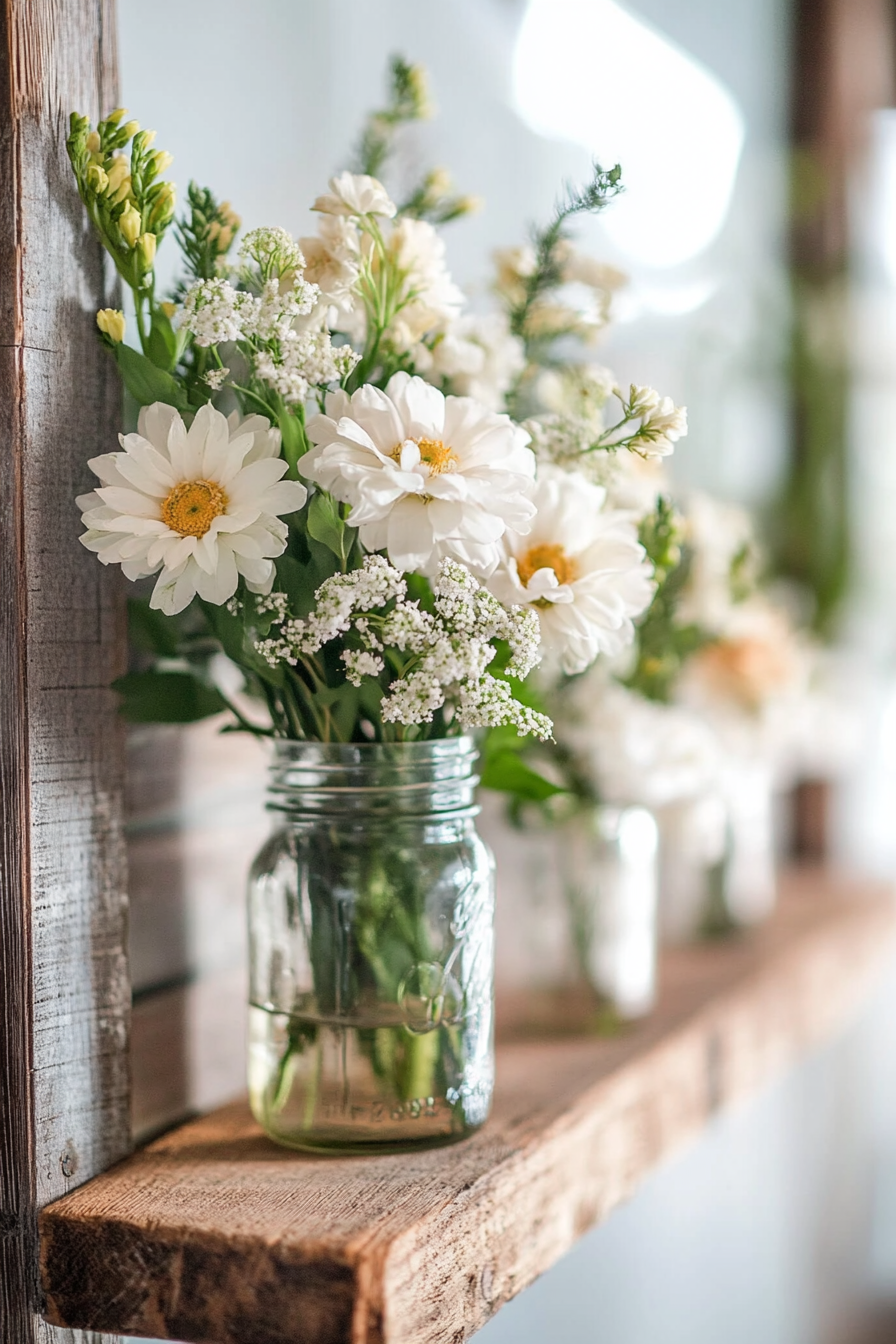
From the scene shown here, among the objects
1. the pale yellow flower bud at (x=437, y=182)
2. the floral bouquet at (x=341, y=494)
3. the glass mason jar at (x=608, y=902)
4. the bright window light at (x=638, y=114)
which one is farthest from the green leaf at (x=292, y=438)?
the bright window light at (x=638, y=114)

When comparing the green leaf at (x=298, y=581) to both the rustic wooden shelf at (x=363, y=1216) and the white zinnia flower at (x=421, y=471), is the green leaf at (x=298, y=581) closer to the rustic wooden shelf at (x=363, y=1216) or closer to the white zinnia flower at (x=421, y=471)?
the white zinnia flower at (x=421, y=471)

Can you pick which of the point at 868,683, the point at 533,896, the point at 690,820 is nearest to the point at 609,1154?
the point at 533,896

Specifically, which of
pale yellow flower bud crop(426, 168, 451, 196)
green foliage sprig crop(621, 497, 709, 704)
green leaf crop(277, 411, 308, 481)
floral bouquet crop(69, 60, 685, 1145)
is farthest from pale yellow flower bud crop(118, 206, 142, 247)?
green foliage sprig crop(621, 497, 709, 704)

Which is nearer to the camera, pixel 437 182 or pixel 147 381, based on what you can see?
pixel 147 381

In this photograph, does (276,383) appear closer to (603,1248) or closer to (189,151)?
(189,151)

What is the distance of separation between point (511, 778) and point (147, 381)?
33 centimetres

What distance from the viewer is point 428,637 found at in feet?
2.01

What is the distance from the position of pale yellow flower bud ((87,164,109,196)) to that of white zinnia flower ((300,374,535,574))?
0.52ft

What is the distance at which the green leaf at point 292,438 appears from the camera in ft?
2.10

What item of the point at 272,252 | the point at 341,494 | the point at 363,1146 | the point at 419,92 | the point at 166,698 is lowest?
the point at 363,1146

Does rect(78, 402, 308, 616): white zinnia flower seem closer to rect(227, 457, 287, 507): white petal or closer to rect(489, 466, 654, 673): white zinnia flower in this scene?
rect(227, 457, 287, 507): white petal

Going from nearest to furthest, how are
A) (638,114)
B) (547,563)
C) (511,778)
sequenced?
1. (547,563)
2. (511,778)
3. (638,114)

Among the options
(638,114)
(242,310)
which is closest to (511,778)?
(242,310)

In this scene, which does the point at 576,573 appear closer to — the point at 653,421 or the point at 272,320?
the point at 653,421
